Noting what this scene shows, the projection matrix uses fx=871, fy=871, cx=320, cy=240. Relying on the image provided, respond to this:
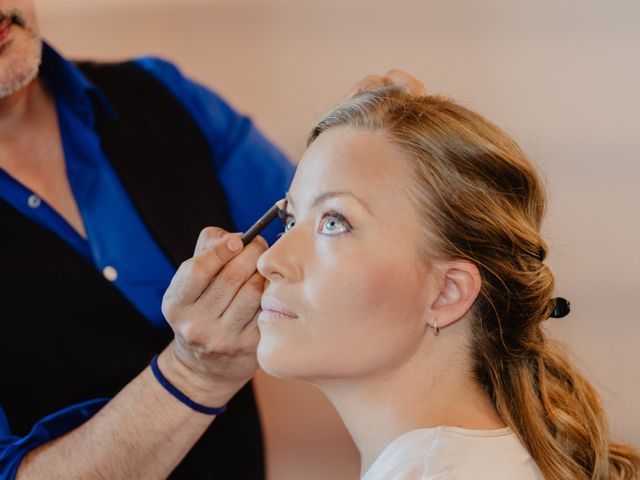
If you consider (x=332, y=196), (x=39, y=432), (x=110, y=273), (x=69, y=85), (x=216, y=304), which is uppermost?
(x=332, y=196)

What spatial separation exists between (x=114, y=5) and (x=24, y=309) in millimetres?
1063

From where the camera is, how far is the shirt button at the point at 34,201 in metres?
1.42

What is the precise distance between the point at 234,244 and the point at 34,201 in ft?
1.33

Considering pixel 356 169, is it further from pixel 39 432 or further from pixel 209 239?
pixel 39 432

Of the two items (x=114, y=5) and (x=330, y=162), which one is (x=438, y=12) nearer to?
(x=114, y=5)

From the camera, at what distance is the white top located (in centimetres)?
99

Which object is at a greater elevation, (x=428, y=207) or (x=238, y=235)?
(x=428, y=207)

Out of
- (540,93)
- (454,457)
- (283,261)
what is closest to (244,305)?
(283,261)

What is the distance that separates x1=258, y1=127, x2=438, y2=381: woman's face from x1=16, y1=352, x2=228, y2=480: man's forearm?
280mm

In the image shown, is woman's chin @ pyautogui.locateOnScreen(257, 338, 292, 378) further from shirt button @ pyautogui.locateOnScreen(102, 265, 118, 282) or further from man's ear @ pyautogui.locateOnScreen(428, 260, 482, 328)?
shirt button @ pyautogui.locateOnScreen(102, 265, 118, 282)

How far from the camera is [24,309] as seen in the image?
1.38 meters

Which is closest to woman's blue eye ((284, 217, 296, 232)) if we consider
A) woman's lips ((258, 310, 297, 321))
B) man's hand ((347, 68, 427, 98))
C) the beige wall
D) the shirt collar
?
woman's lips ((258, 310, 297, 321))

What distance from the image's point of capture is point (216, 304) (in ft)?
4.02

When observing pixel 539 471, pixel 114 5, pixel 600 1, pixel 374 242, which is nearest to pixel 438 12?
pixel 600 1
